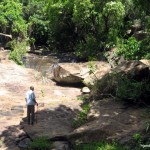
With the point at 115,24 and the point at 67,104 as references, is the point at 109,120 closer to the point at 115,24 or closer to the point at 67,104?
the point at 67,104

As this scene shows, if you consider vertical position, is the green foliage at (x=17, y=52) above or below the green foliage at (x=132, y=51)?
below

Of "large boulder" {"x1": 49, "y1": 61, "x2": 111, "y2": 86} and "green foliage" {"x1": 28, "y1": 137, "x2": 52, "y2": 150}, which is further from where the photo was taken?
"large boulder" {"x1": 49, "y1": 61, "x2": 111, "y2": 86}

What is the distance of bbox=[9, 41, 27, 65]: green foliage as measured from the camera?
25203mm

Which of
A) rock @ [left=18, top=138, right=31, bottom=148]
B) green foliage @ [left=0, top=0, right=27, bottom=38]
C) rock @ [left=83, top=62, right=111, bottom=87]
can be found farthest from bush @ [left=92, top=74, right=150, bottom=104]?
green foliage @ [left=0, top=0, right=27, bottom=38]

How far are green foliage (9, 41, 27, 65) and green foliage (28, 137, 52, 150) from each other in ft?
50.2

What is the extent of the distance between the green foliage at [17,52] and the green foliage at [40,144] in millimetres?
15314

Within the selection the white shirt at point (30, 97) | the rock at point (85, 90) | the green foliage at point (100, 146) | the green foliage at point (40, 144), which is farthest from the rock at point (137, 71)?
the green foliage at point (40, 144)

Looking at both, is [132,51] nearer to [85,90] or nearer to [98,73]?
[98,73]

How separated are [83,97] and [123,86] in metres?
3.69

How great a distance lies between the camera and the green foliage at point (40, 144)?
9789 mm

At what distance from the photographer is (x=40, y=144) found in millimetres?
9844

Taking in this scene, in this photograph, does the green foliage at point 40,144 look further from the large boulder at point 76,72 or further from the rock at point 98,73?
the large boulder at point 76,72

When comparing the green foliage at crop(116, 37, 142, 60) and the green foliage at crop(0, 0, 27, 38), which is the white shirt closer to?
the green foliage at crop(116, 37, 142, 60)

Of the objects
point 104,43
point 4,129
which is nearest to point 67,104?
point 4,129
